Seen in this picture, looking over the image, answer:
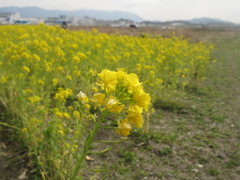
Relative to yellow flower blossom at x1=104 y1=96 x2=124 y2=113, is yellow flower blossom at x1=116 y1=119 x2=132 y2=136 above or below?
below

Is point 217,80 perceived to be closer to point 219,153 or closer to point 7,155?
point 219,153

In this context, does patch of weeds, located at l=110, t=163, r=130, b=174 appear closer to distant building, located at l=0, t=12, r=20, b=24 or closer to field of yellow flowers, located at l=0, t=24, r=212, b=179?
field of yellow flowers, located at l=0, t=24, r=212, b=179

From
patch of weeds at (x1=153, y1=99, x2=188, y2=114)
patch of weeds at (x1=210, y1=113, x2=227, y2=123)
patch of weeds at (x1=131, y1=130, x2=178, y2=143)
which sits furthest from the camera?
patch of weeds at (x1=153, y1=99, x2=188, y2=114)

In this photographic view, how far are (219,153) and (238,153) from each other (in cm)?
27

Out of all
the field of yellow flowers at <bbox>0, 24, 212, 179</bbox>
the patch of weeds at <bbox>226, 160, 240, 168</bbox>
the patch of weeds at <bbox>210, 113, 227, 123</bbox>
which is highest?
the field of yellow flowers at <bbox>0, 24, 212, 179</bbox>

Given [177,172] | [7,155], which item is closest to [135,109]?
[177,172]

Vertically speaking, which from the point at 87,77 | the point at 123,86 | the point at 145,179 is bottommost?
the point at 145,179

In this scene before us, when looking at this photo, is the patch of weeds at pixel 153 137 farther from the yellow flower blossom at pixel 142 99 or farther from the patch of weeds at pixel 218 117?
the yellow flower blossom at pixel 142 99

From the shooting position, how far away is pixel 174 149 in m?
3.12

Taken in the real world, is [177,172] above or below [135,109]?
below

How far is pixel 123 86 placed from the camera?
41.2 inches

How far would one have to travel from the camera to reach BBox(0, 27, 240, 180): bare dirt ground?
8.57 ft

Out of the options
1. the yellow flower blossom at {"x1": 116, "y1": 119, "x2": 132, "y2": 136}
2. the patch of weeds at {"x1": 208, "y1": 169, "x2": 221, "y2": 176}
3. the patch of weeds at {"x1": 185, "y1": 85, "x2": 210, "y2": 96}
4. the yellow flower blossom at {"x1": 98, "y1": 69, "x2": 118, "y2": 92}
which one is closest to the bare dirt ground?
the patch of weeds at {"x1": 208, "y1": 169, "x2": 221, "y2": 176}

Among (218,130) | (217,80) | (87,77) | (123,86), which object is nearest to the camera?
(123,86)
